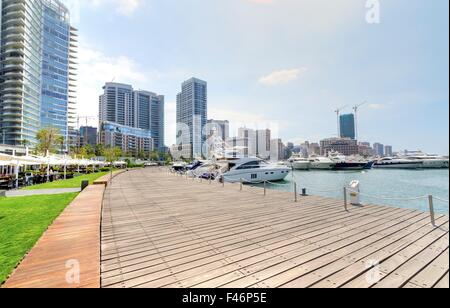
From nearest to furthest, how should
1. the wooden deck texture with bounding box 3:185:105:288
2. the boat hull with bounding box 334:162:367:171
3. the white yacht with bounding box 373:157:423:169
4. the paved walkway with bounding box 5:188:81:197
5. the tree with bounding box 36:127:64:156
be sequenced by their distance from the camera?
the wooden deck texture with bounding box 3:185:105:288 → the paved walkway with bounding box 5:188:81:197 → the tree with bounding box 36:127:64:156 → the white yacht with bounding box 373:157:423:169 → the boat hull with bounding box 334:162:367:171

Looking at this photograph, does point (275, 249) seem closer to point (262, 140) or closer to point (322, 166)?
point (322, 166)

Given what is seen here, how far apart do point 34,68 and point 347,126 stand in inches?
6570

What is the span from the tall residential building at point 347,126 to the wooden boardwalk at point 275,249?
14668 centimetres

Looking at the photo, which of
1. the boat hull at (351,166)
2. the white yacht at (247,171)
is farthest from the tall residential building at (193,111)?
the white yacht at (247,171)

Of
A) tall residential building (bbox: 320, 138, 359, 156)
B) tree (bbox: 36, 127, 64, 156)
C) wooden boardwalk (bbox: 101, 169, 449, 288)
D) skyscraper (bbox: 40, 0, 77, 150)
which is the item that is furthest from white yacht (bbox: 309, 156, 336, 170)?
skyscraper (bbox: 40, 0, 77, 150)

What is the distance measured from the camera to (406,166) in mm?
71188

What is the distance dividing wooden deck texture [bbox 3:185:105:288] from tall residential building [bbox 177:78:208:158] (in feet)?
274

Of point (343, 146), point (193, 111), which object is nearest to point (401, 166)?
point (343, 146)

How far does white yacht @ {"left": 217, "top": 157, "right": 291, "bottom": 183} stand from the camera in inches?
1240

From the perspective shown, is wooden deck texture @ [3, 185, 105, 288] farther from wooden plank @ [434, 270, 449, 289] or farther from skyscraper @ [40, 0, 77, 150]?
skyscraper @ [40, 0, 77, 150]

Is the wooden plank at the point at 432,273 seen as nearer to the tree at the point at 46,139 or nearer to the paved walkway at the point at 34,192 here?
the paved walkway at the point at 34,192

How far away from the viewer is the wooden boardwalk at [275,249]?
3.55 meters
